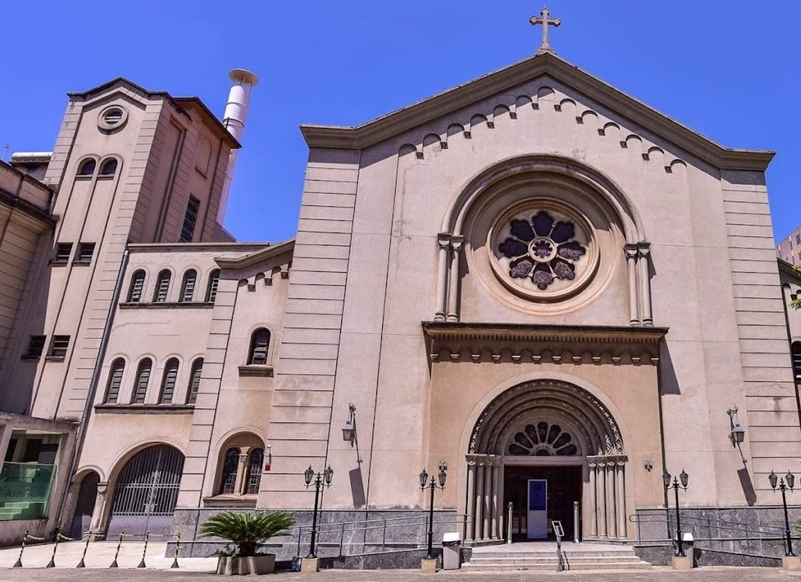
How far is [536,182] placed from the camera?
21.4m

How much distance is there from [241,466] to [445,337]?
7627 millimetres

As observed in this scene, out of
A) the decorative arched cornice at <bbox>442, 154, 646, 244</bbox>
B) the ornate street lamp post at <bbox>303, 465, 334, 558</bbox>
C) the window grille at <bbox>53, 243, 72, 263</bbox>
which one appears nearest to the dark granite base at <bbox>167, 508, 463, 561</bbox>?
the ornate street lamp post at <bbox>303, 465, 334, 558</bbox>

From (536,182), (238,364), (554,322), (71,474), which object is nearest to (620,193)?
(536,182)

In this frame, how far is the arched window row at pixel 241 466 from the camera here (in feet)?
62.5

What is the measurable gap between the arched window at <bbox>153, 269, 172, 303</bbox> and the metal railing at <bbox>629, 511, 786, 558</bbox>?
18370mm

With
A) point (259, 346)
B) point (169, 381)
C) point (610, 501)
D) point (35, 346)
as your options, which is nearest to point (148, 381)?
point (169, 381)

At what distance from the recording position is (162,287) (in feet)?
79.1

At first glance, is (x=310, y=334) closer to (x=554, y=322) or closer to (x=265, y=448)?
(x=265, y=448)

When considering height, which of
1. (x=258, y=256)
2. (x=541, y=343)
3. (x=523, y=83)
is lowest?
(x=541, y=343)

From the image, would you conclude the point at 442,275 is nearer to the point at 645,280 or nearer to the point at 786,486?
the point at 645,280

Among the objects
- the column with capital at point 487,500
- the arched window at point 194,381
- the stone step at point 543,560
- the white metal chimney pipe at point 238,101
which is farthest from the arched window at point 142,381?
the white metal chimney pipe at point 238,101

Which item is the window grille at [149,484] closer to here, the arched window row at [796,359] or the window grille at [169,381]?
the window grille at [169,381]

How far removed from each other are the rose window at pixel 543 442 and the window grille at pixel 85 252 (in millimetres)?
18490

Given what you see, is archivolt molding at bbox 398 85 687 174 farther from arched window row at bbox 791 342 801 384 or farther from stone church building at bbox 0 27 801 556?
arched window row at bbox 791 342 801 384
